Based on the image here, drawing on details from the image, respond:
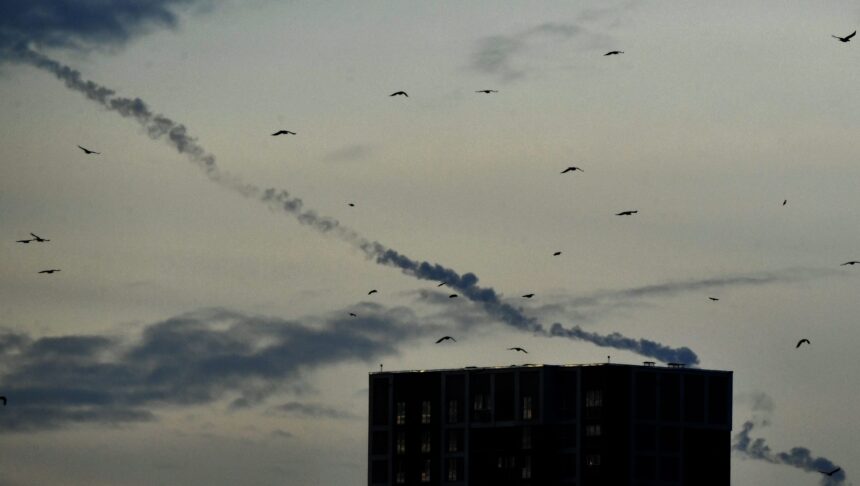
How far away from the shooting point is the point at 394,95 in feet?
642

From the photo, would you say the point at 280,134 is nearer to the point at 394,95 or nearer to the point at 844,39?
the point at 394,95

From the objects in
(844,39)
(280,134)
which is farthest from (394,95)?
(844,39)

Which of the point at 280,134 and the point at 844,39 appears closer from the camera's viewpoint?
the point at 844,39

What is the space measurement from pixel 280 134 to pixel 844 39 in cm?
6037

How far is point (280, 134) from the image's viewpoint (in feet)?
650

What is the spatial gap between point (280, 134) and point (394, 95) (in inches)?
497

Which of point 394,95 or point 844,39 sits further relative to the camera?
point 394,95

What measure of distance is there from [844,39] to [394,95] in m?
48.9
